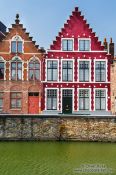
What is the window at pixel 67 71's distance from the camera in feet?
143

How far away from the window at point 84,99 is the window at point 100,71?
5.49 feet

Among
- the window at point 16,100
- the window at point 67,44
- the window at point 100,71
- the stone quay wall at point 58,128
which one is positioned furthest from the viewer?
the window at point 67,44

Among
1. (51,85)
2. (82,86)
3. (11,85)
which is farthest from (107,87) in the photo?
(11,85)

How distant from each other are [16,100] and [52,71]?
4527mm

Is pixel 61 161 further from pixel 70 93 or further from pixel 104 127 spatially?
pixel 70 93

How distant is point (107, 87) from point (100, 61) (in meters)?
2.66

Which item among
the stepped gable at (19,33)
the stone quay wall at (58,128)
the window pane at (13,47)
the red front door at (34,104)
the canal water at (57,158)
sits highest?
the stepped gable at (19,33)

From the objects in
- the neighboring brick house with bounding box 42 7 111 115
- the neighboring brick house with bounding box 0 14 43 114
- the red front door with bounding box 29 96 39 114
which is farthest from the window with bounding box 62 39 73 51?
the red front door with bounding box 29 96 39 114

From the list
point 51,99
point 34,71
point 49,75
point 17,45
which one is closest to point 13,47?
point 17,45

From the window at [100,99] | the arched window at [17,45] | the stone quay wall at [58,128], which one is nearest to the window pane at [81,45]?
the window at [100,99]

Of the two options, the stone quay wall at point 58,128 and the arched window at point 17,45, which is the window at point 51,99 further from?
the stone quay wall at point 58,128

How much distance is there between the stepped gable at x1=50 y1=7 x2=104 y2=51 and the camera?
44000 millimetres

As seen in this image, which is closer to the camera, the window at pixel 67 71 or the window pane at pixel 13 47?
the window at pixel 67 71

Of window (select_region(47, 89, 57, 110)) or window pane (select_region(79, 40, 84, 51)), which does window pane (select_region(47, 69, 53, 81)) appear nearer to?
window (select_region(47, 89, 57, 110))
